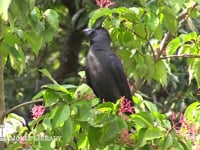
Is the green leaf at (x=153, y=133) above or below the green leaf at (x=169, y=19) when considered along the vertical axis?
below

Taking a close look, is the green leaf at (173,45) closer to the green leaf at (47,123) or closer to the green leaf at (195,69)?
the green leaf at (195,69)

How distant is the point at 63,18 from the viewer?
5.21 m

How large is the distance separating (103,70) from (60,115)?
125 cm

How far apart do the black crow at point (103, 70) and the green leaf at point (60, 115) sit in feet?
3.63

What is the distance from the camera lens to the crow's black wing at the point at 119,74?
2.88 meters

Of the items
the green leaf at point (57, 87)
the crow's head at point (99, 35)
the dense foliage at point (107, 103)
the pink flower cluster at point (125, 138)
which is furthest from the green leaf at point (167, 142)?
the crow's head at point (99, 35)

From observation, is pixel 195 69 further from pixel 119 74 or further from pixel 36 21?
pixel 36 21

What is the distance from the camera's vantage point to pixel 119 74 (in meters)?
2.95

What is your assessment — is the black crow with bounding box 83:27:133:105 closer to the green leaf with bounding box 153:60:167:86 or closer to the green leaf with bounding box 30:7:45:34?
the green leaf with bounding box 153:60:167:86

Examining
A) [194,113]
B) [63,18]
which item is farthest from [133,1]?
[194,113]

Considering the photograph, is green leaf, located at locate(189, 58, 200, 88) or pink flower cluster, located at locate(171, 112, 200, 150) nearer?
pink flower cluster, located at locate(171, 112, 200, 150)

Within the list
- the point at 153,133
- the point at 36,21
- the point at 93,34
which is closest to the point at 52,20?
A: the point at 36,21

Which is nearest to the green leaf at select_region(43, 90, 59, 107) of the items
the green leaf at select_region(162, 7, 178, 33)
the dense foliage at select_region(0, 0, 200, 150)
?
the dense foliage at select_region(0, 0, 200, 150)

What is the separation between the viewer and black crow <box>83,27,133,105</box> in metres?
2.95
